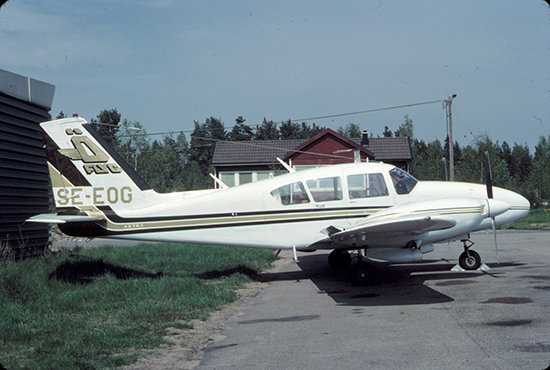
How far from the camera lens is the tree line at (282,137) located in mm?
41156

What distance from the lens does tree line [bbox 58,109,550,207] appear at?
41.2m

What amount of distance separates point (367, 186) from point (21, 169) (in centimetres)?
871

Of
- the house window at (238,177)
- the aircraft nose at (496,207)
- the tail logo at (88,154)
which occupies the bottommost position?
the aircraft nose at (496,207)

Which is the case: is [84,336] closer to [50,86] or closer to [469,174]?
[50,86]

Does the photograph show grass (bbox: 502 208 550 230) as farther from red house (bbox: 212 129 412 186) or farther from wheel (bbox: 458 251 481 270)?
wheel (bbox: 458 251 481 270)

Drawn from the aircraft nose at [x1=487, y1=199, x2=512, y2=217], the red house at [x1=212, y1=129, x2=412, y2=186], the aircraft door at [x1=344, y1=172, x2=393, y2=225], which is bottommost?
the aircraft nose at [x1=487, y1=199, x2=512, y2=217]

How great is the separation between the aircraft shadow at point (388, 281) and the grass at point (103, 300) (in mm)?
1525

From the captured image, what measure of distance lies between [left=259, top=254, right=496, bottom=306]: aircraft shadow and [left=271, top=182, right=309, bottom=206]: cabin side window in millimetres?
1891

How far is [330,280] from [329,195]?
6.48 ft

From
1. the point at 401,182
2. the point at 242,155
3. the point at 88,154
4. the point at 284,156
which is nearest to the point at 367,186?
the point at 401,182

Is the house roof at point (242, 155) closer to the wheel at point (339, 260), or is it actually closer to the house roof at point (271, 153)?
the house roof at point (271, 153)

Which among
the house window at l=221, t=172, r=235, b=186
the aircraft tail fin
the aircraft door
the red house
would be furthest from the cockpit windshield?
the house window at l=221, t=172, r=235, b=186

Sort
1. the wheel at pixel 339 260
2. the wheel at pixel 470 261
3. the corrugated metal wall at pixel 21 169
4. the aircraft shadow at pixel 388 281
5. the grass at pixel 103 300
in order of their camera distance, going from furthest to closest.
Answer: the wheel at pixel 339 260 → the corrugated metal wall at pixel 21 169 → the wheel at pixel 470 261 → the aircraft shadow at pixel 388 281 → the grass at pixel 103 300

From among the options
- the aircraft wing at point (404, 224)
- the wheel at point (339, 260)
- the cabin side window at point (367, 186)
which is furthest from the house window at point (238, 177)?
the aircraft wing at point (404, 224)
